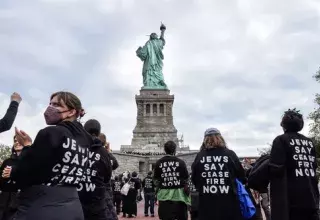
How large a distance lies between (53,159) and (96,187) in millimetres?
1683

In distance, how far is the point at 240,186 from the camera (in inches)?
245

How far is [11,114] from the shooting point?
17.2 ft

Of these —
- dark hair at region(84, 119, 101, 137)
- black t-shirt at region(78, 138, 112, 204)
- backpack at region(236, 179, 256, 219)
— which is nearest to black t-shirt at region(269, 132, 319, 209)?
backpack at region(236, 179, 256, 219)

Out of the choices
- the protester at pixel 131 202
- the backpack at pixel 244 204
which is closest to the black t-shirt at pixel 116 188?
the protester at pixel 131 202

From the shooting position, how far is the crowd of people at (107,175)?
3490 millimetres

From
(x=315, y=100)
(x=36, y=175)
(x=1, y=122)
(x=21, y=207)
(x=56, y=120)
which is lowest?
(x=21, y=207)

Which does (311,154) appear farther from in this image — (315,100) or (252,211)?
(315,100)

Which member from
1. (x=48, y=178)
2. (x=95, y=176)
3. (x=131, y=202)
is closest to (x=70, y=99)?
(x=48, y=178)

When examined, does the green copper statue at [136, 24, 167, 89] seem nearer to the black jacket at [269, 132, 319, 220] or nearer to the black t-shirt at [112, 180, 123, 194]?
the black t-shirt at [112, 180, 123, 194]

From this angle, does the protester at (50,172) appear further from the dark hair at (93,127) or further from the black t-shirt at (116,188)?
the black t-shirt at (116,188)

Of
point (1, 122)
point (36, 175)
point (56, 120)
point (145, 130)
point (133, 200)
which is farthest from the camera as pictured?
point (145, 130)

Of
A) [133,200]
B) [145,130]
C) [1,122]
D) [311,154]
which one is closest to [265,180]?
[311,154]

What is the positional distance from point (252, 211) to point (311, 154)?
1144mm

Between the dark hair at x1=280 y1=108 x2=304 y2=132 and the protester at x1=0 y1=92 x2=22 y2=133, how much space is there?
3220mm
